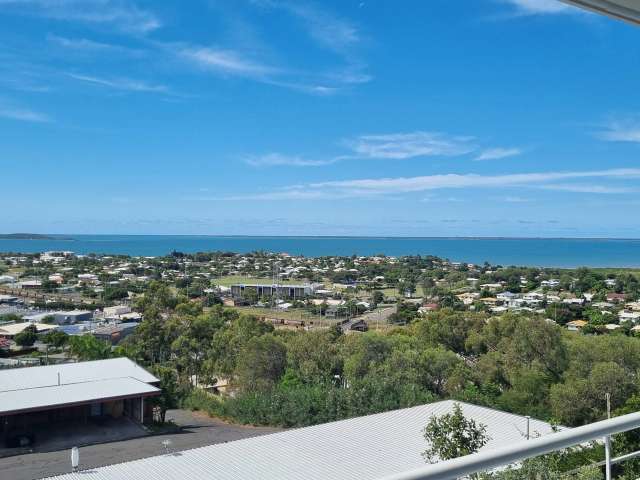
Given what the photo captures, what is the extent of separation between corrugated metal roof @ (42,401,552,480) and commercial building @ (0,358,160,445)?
4016mm

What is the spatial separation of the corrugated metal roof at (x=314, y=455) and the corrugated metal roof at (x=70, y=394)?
3916 millimetres

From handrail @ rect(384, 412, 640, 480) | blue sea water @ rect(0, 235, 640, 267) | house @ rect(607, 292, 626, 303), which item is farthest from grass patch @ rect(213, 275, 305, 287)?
handrail @ rect(384, 412, 640, 480)

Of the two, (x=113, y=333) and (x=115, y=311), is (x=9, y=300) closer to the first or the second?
(x=115, y=311)

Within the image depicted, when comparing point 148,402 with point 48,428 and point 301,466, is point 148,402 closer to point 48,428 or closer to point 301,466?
point 48,428

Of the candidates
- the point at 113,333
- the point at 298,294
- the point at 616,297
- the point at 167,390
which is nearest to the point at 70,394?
the point at 167,390

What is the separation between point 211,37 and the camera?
825 centimetres

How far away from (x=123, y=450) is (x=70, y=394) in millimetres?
1875

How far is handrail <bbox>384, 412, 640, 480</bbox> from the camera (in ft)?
1.96

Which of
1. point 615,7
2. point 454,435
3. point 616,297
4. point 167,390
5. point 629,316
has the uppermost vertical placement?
point 615,7

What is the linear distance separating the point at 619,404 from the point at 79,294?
79.2ft

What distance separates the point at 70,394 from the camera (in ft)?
31.5

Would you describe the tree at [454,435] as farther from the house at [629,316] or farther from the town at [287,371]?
the house at [629,316]

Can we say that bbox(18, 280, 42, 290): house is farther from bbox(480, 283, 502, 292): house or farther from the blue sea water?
the blue sea water

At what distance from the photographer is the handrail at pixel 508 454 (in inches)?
23.5
